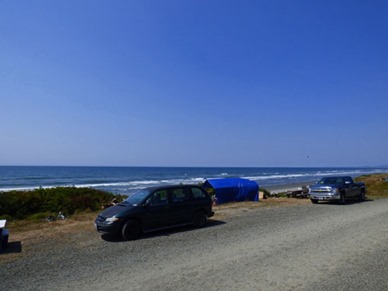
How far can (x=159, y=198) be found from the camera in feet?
37.1

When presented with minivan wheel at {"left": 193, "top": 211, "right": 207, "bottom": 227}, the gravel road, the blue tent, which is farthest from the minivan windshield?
the blue tent

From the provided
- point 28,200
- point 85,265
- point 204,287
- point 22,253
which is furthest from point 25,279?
point 28,200

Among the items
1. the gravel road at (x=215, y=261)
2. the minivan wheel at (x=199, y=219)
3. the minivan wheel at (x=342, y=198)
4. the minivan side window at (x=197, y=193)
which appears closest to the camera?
the gravel road at (x=215, y=261)

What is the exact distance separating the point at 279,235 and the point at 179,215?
3.68 m

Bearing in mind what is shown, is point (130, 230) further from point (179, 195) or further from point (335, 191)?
point (335, 191)

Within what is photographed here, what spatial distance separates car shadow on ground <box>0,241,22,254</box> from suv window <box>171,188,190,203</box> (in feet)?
17.0

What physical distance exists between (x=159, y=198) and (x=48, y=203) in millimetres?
8453

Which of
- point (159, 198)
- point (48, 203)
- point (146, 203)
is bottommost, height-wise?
point (48, 203)

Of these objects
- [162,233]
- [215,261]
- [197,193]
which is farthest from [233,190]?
[215,261]

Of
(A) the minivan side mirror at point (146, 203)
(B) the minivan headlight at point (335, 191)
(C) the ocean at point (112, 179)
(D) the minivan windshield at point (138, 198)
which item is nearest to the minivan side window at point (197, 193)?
(D) the minivan windshield at point (138, 198)

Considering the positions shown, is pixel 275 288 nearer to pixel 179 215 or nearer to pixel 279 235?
pixel 279 235

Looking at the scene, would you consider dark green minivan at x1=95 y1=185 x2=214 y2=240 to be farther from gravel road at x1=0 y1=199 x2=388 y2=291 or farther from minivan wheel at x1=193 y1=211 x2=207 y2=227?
gravel road at x1=0 y1=199 x2=388 y2=291

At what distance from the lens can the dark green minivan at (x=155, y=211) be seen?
10.1 m

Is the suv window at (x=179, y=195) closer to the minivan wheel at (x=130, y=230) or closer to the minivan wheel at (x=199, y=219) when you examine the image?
the minivan wheel at (x=199, y=219)
